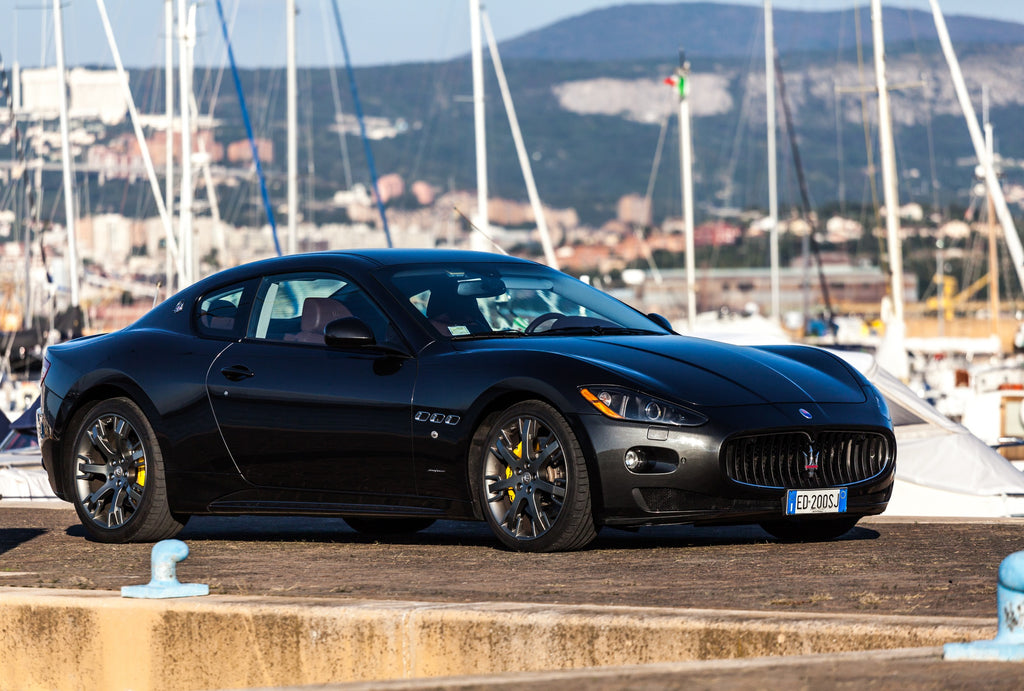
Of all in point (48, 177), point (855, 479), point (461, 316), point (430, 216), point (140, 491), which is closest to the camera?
point (855, 479)

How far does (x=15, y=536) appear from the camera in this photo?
8523 millimetres

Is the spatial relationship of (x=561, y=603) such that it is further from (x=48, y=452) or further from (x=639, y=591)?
(x=48, y=452)

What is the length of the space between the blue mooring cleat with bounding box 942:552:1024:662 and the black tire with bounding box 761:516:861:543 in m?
3.40

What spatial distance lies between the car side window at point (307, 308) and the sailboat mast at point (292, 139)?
95.4 feet

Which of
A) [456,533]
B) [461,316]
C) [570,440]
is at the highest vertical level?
[461,316]

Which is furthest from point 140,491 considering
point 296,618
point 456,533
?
point 296,618

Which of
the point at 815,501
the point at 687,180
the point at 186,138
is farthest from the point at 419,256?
the point at 687,180

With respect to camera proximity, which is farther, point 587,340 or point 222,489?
point 222,489

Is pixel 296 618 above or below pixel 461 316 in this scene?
below

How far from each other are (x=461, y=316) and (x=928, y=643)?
11.7 ft

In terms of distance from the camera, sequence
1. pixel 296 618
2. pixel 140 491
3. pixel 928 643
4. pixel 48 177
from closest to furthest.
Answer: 1. pixel 928 643
2. pixel 296 618
3. pixel 140 491
4. pixel 48 177

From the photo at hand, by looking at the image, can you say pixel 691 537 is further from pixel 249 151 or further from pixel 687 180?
pixel 249 151

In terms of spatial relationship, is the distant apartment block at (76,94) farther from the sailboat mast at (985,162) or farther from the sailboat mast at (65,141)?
the sailboat mast at (985,162)

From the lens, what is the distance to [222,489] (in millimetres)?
7785
